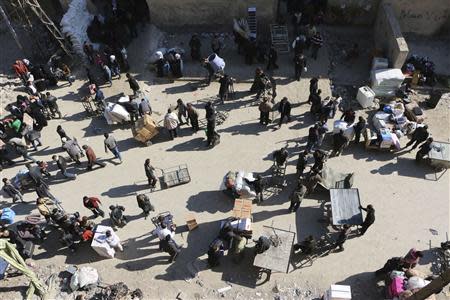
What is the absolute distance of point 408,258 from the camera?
11859 mm

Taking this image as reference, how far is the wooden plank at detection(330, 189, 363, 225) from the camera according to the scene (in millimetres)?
12915

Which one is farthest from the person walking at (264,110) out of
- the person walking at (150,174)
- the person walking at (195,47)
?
the person walking at (150,174)

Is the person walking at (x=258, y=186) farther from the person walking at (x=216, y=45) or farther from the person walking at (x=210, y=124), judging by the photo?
the person walking at (x=216, y=45)

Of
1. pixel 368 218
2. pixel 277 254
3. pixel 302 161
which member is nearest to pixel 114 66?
pixel 302 161

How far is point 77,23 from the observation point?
18.4m

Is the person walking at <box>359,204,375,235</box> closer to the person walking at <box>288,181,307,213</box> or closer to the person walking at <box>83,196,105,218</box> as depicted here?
the person walking at <box>288,181,307,213</box>

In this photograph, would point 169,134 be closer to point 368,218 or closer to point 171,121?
point 171,121

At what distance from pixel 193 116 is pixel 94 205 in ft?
15.1

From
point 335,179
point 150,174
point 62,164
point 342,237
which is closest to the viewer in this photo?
point 342,237

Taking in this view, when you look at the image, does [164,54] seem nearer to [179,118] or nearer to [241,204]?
[179,118]

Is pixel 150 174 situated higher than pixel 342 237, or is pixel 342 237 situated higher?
pixel 150 174

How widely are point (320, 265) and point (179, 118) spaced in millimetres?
7130

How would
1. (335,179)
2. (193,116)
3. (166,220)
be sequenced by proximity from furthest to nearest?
(193,116) → (335,179) → (166,220)

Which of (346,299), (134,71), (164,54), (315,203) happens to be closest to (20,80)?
(134,71)
